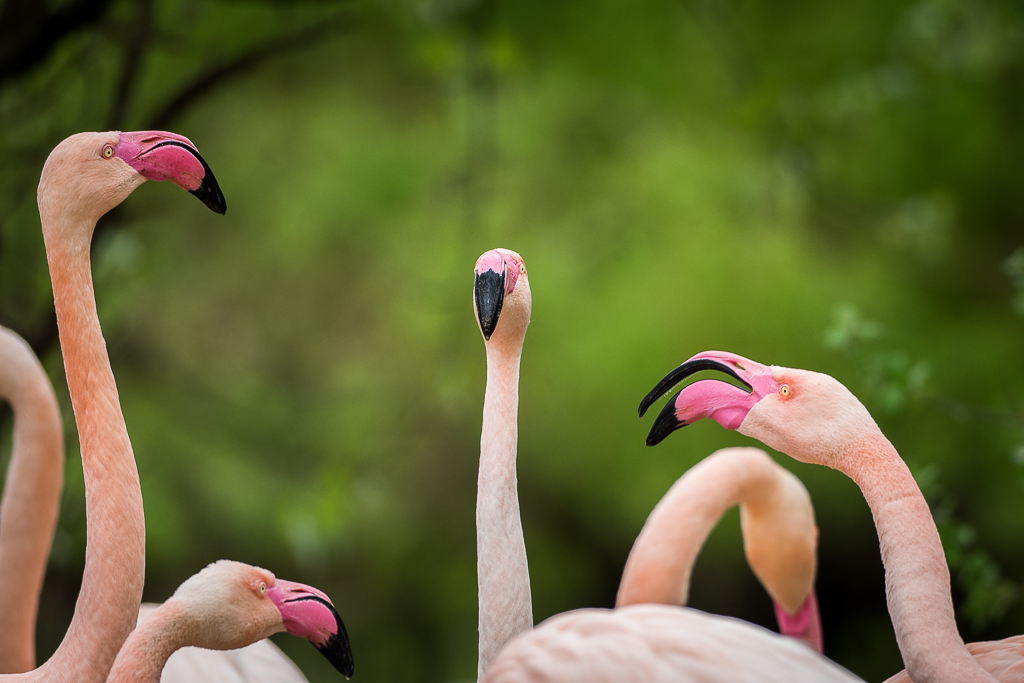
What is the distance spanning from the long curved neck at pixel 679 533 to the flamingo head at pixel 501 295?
1.74 ft

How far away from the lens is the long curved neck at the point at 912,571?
171 cm

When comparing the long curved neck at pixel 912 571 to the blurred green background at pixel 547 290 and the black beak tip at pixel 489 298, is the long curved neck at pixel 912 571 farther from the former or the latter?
the blurred green background at pixel 547 290

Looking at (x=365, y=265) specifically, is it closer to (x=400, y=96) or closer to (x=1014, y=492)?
(x=400, y=96)

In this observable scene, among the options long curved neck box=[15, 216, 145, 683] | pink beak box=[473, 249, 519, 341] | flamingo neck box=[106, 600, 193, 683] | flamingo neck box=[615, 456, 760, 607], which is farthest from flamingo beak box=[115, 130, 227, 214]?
flamingo neck box=[615, 456, 760, 607]

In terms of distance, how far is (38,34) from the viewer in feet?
8.96

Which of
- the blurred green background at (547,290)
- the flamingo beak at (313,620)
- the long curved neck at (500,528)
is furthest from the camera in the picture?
the blurred green background at (547,290)

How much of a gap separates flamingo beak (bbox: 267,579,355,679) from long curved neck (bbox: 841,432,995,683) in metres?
1.03

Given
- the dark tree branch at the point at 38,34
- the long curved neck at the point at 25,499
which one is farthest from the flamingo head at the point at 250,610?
the dark tree branch at the point at 38,34

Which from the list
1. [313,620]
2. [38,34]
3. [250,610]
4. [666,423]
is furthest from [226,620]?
[38,34]

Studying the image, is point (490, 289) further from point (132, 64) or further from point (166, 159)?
point (132, 64)

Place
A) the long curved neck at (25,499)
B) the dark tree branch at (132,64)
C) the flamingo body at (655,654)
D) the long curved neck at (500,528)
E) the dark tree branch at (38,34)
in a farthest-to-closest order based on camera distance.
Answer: the dark tree branch at (132,64) → the dark tree branch at (38,34) → the long curved neck at (25,499) → the long curved neck at (500,528) → the flamingo body at (655,654)

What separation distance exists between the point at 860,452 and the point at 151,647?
1.36m

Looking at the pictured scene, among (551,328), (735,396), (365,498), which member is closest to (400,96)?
(551,328)

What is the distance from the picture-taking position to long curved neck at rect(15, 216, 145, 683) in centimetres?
180
